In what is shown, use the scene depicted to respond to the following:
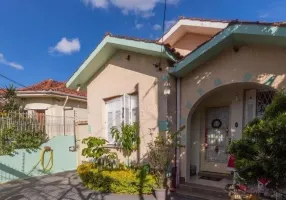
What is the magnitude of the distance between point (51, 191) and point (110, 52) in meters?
6.95

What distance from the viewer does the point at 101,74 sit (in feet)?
42.5

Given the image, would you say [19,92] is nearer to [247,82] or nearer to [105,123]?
[105,123]

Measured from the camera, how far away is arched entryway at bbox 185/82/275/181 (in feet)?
31.0

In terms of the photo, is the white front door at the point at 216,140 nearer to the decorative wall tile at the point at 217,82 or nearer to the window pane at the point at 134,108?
the decorative wall tile at the point at 217,82

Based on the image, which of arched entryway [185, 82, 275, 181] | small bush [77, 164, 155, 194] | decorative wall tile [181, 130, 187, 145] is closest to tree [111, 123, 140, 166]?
small bush [77, 164, 155, 194]

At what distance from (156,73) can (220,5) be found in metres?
3.59

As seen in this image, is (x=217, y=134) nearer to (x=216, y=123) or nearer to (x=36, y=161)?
(x=216, y=123)

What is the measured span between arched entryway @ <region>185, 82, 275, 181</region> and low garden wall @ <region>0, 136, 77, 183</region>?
26.3ft

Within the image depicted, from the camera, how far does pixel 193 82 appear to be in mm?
9383

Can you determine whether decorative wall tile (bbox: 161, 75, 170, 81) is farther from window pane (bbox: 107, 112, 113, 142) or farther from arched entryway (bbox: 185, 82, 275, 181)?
window pane (bbox: 107, 112, 113, 142)

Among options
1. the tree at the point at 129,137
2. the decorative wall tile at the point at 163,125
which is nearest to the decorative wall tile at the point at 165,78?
the decorative wall tile at the point at 163,125

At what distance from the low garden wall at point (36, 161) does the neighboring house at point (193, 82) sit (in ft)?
8.93

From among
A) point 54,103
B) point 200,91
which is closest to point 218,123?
point 200,91

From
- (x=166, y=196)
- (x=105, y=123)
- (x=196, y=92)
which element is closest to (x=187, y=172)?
(x=166, y=196)
